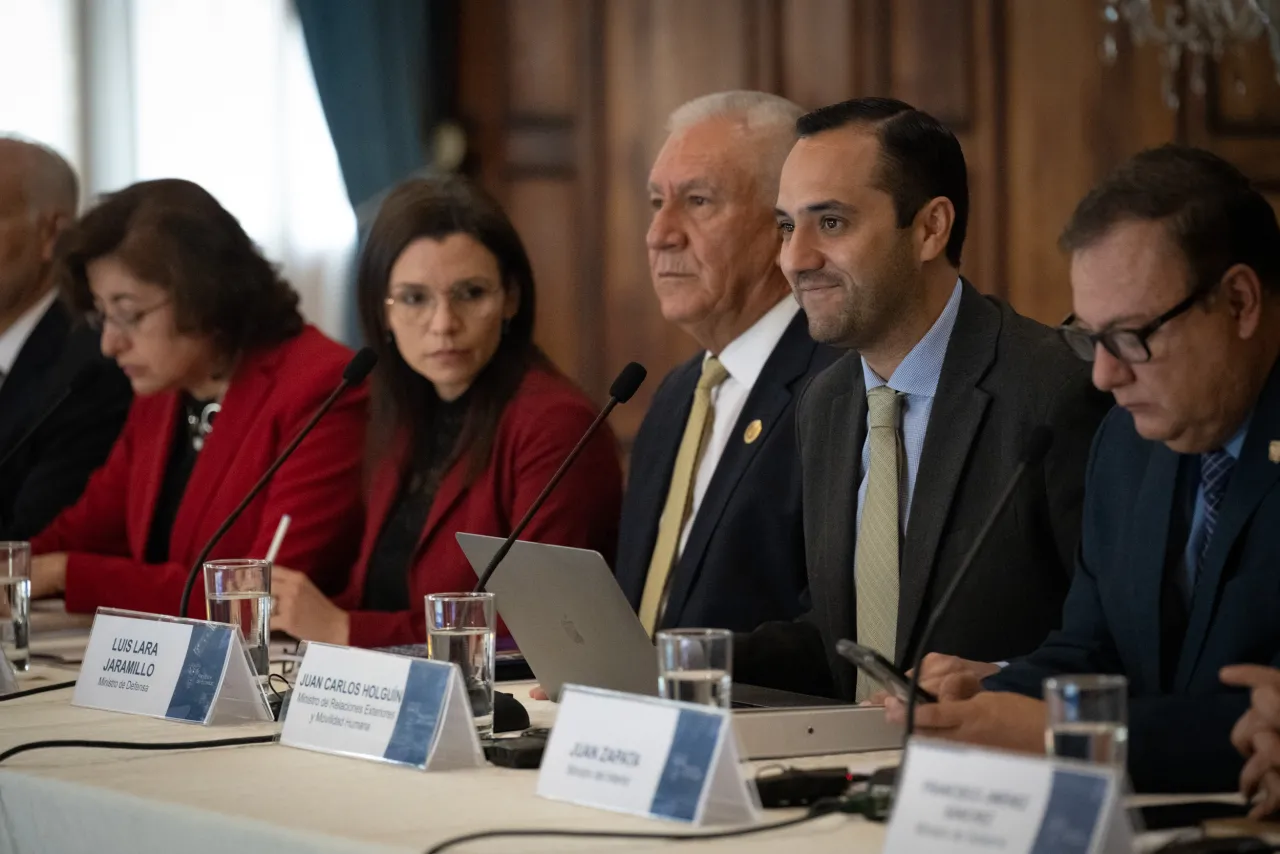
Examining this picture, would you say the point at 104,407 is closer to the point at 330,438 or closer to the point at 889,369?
the point at 330,438

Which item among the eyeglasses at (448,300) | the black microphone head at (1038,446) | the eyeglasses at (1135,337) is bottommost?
the black microphone head at (1038,446)

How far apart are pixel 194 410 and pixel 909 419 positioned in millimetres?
1858

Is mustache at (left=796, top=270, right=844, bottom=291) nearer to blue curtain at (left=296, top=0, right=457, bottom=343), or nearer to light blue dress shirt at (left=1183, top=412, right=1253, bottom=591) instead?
light blue dress shirt at (left=1183, top=412, right=1253, bottom=591)

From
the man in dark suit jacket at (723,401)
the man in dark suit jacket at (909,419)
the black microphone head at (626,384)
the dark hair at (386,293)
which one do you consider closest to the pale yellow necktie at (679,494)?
the man in dark suit jacket at (723,401)

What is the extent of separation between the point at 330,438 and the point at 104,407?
842 millimetres

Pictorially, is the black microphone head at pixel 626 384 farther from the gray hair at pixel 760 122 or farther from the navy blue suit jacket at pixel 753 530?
the gray hair at pixel 760 122

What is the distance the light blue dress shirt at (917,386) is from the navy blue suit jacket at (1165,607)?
405 mm

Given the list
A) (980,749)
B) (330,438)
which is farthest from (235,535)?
(980,749)

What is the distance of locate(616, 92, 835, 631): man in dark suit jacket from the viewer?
2816 millimetres

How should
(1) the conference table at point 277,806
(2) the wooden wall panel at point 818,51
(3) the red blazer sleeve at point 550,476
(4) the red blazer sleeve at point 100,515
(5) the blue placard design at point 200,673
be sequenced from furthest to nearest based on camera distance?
1. (2) the wooden wall panel at point 818,51
2. (4) the red blazer sleeve at point 100,515
3. (3) the red blazer sleeve at point 550,476
4. (5) the blue placard design at point 200,673
5. (1) the conference table at point 277,806

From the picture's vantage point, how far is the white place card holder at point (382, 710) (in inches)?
70.1

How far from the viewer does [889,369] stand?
8.50 feet

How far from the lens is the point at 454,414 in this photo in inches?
135

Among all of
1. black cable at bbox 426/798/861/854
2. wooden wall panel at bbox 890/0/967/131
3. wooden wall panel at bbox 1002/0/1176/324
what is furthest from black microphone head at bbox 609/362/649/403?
wooden wall panel at bbox 890/0/967/131
